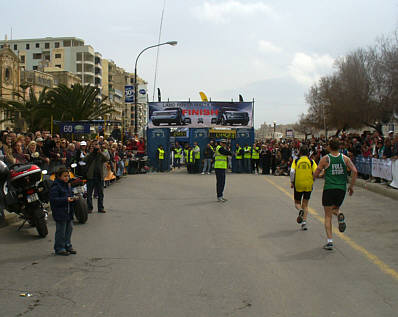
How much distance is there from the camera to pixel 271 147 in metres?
27.7

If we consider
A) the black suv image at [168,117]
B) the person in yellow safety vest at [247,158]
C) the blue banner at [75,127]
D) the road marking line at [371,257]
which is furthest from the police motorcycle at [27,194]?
the black suv image at [168,117]

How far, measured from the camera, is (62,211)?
24.3ft

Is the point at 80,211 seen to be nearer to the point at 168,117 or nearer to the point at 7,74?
the point at 168,117

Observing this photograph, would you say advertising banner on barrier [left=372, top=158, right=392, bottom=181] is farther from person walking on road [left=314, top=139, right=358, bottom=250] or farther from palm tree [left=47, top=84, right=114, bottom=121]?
palm tree [left=47, top=84, right=114, bottom=121]

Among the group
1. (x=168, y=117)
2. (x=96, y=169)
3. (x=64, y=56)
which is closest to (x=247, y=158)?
(x=168, y=117)

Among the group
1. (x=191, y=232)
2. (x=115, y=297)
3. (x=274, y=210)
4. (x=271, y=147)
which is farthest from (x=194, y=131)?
(x=115, y=297)

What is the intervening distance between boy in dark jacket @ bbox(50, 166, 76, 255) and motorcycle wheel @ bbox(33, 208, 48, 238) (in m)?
1.16

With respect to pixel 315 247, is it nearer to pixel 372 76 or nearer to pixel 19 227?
pixel 19 227

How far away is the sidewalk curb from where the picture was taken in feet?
48.2

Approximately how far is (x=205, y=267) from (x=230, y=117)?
2221 centimetres

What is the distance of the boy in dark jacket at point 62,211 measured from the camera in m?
7.29

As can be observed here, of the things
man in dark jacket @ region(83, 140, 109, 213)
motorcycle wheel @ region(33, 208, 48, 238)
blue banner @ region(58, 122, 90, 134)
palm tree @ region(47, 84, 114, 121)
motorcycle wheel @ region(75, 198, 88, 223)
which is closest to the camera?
motorcycle wheel @ region(33, 208, 48, 238)

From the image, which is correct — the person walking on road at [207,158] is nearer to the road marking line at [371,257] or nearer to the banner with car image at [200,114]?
the banner with car image at [200,114]

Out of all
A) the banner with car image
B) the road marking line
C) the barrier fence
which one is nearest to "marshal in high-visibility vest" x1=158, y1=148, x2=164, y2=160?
the banner with car image
